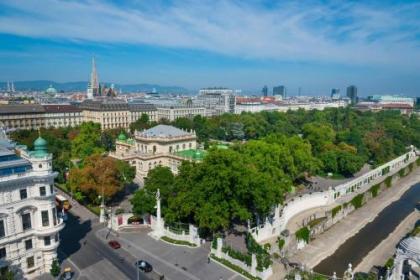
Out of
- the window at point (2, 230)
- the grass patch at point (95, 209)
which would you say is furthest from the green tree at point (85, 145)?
the window at point (2, 230)

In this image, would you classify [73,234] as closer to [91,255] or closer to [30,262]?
[91,255]

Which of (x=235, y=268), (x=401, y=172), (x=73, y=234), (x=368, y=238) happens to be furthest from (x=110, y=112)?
(x=235, y=268)

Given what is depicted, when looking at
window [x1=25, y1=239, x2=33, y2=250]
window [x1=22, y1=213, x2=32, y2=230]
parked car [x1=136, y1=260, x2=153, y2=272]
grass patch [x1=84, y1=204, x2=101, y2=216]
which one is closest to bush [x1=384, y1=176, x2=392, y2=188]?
parked car [x1=136, y1=260, x2=153, y2=272]

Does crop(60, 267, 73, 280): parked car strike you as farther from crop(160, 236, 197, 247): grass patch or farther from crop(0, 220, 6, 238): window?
crop(160, 236, 197, 247): grass patch

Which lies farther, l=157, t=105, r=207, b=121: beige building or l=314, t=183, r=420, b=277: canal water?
l=157, t=105, r=207, b=121: beige building

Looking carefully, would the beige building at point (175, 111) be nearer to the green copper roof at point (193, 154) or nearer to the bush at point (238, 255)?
the green copper roof at point (193, 154)

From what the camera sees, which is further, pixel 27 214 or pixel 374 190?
pixel 374 190
